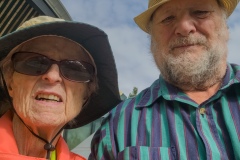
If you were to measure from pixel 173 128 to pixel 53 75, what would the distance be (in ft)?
2.29

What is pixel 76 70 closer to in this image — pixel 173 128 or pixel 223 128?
pixel 173 128

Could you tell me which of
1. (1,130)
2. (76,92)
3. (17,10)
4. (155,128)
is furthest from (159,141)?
(17,10)

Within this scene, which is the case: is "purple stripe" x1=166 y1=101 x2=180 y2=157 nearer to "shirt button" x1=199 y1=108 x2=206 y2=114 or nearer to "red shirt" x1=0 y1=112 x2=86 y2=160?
"shirt button" x1=199 y1=108 x2=206 y2=114

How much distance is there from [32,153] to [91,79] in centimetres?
54

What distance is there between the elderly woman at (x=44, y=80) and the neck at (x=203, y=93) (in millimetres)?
585

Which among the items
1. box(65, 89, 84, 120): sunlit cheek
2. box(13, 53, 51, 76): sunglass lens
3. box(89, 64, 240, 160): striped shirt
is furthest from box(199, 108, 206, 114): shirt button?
box(13, 53, 51, 76): sunglass lens

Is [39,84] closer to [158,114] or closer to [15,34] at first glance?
[15,34]

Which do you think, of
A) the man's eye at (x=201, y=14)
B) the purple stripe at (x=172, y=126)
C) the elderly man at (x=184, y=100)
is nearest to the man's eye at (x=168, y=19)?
the elderly man at (x=184, y=100)

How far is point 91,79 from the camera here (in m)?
2.02

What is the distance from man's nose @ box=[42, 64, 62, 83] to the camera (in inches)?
69.7

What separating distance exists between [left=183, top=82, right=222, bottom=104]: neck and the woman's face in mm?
686

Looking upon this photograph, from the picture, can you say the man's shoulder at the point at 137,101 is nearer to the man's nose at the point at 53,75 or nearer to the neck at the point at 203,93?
the neck at the point at 203,93

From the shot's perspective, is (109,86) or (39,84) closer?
(39,84)

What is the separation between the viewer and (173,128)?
1.80 m
